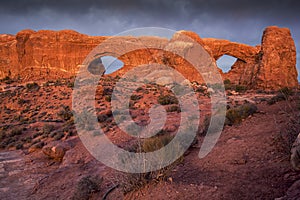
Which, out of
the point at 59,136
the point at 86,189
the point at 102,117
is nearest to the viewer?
the point at 86,189

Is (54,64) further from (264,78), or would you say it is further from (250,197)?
(250,197)

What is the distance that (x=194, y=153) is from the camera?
4484 millimetres

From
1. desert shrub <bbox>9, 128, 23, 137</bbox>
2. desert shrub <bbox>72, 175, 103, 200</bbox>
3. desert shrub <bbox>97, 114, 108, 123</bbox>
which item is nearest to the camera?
desert shrub <bbox>72, 175, 103, 200</bbox>

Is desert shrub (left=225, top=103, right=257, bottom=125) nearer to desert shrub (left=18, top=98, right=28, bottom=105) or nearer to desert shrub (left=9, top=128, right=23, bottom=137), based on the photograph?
desert shrub (left=9, top=128, right=23, bottom=137)

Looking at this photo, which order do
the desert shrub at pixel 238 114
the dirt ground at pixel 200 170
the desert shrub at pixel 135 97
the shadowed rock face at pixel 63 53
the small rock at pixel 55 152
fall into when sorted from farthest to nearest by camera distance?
1. the shadowed rock face at pixel 63 53
2. the desert shrub at pixel 135 97
3. the small rock at pixel 55 152
4. the desert shrub at pixel 238 114
5. the dirt ground at pixel 200 170

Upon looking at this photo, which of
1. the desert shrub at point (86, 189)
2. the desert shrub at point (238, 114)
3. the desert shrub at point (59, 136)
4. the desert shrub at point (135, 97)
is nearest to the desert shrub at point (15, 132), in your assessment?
the desert shrub at point (59, 136)

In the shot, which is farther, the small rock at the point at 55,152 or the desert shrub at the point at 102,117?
the desert shrub at the point at 102,117

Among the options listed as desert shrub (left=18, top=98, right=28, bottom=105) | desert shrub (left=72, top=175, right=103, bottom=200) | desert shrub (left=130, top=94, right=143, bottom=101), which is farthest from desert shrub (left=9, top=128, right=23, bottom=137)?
desert shrub (left=72, top=175, right=103, bottom=200)

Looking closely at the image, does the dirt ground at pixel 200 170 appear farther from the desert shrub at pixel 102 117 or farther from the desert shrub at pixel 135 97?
the desert shrub at pixel 135 97

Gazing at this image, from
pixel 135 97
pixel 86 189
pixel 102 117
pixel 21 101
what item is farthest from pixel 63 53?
pixel 86 189

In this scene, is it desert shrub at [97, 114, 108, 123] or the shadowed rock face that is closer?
desert shrub at [97, 114, 108, 123]

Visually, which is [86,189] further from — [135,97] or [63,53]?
[63,53]

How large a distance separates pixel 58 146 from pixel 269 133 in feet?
22.9

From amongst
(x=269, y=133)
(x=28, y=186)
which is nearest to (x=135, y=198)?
(x=269, y=133)
